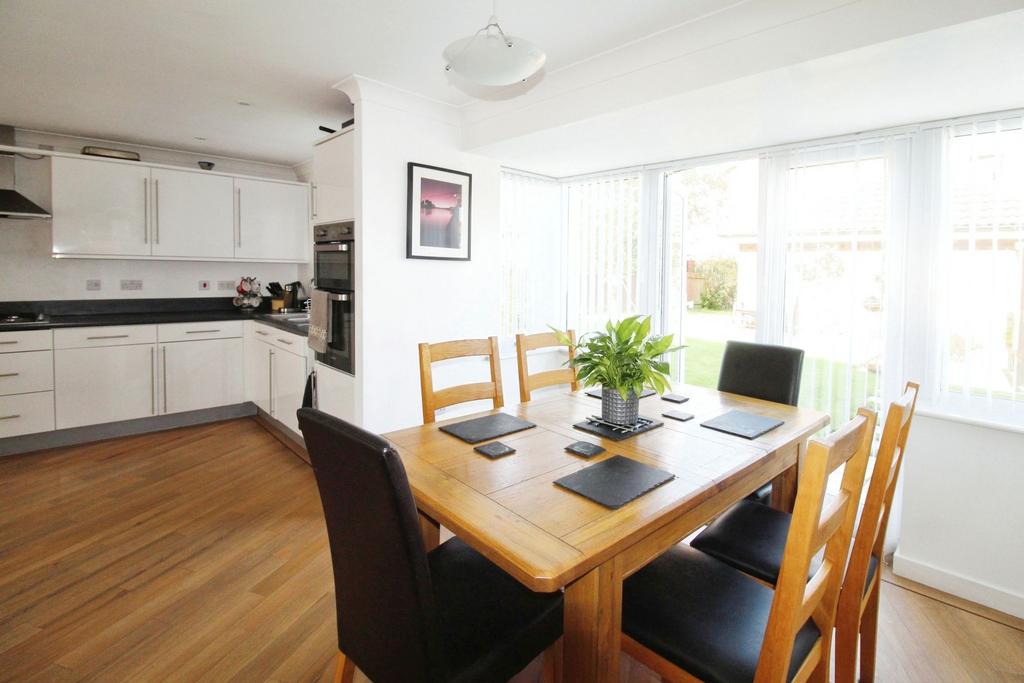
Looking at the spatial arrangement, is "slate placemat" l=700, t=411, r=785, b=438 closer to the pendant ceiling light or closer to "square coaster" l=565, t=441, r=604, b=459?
"square coaster" l=565, t=441, r=604, b=459

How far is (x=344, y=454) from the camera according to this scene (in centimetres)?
101

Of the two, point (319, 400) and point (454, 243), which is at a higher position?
point (454, 243)

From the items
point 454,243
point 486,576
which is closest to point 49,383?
point 454,243

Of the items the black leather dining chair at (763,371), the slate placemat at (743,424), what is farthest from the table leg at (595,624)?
the black leather dining chair at (763,371)

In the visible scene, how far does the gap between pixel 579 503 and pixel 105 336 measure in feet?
13.6

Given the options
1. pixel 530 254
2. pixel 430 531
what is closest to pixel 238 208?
pixel 530 254

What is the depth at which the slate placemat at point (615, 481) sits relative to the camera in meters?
1.26

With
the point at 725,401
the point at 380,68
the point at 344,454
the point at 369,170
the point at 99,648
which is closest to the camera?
the point at 344,454

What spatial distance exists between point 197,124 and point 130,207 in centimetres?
94

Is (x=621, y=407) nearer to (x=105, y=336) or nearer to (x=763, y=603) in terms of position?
(x=763, y=603)

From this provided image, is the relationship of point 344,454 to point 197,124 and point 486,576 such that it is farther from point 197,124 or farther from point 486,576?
point 197,124

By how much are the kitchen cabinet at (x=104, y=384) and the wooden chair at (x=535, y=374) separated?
10.8 ft

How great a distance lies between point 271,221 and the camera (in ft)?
15.3

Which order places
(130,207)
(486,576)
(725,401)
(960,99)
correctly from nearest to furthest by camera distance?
(486,576), (960,99), (725,401), (130,207)
